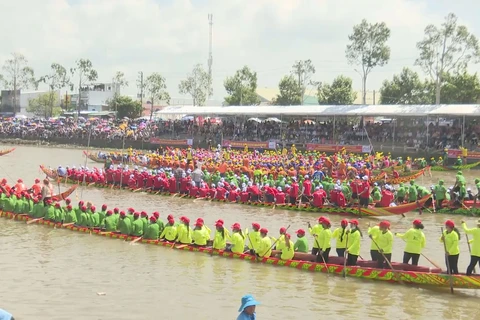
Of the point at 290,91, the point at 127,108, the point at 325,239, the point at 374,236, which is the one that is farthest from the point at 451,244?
the point at 127,108

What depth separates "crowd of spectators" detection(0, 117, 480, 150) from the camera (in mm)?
38562

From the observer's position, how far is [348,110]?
41281 millimetres

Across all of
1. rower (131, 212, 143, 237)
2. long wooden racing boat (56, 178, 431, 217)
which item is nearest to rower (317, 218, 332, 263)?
rower (131, 212, 143, 237)

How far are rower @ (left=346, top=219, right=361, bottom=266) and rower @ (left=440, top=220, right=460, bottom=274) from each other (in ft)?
5.80

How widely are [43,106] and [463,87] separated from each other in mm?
60175

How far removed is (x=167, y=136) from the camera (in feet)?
169

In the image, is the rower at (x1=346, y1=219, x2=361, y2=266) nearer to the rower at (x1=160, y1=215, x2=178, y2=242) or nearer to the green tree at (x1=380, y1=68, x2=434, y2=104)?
the rower at (x1=160, y1=215, x2=178, y2=242)

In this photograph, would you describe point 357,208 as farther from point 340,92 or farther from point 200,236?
point 340,92

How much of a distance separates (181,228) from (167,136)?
36650 mm

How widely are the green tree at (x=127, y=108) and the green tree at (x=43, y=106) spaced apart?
18614 millimetres

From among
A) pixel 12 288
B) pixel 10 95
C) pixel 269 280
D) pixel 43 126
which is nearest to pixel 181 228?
pixel 269 280

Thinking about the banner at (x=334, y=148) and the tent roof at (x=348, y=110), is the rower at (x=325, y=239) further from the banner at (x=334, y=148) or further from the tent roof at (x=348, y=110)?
the banner at (x=334, y=148)

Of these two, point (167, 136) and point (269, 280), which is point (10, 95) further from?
point (269, 280)

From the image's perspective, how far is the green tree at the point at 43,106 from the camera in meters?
85.0
